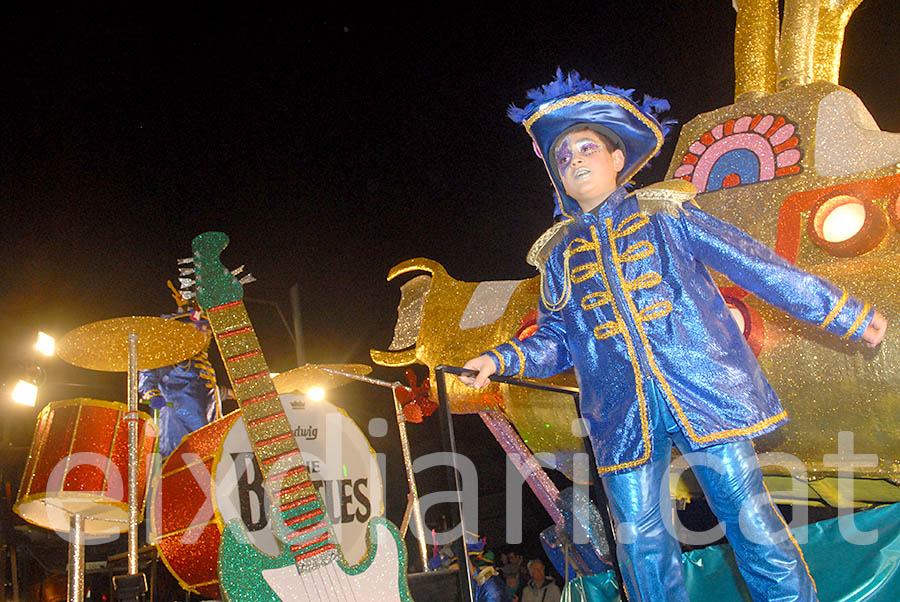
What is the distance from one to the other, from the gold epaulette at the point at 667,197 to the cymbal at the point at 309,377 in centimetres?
285

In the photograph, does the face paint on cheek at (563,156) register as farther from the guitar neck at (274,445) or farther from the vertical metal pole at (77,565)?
the vertical metal pole at (77,565)

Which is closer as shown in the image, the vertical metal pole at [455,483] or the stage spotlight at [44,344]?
the vertical metal pole at [455,483]

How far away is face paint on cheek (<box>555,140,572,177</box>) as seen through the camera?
2.40 metres

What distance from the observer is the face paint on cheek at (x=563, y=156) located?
240 cm

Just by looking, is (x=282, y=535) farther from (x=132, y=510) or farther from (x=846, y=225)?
(x=846, y=225)

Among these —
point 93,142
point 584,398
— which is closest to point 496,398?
point 584,398

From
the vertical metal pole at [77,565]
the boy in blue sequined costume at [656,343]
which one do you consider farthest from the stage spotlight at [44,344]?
the boy in blue sequined costume at [656,343]

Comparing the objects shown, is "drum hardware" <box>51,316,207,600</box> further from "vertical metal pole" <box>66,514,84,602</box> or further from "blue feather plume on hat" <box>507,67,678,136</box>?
"blue feather plume on hat" <box>507,67,678,136</box>

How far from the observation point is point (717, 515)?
79.6 inches

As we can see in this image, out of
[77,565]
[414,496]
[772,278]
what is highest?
[772,278]

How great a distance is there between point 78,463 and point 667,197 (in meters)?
3.43

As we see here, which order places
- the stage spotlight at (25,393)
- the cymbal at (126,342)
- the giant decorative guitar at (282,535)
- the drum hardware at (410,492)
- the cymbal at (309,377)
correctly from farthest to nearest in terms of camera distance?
the stage spotlight at (25,393) → the cymbal at (309,377) → the drum hardware at (410,492) → the cymbal at (126,342) → the giant decorative guitar at (282,535)

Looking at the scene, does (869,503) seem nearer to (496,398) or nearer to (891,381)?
(891,381)

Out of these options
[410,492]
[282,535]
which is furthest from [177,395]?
[282,535]
